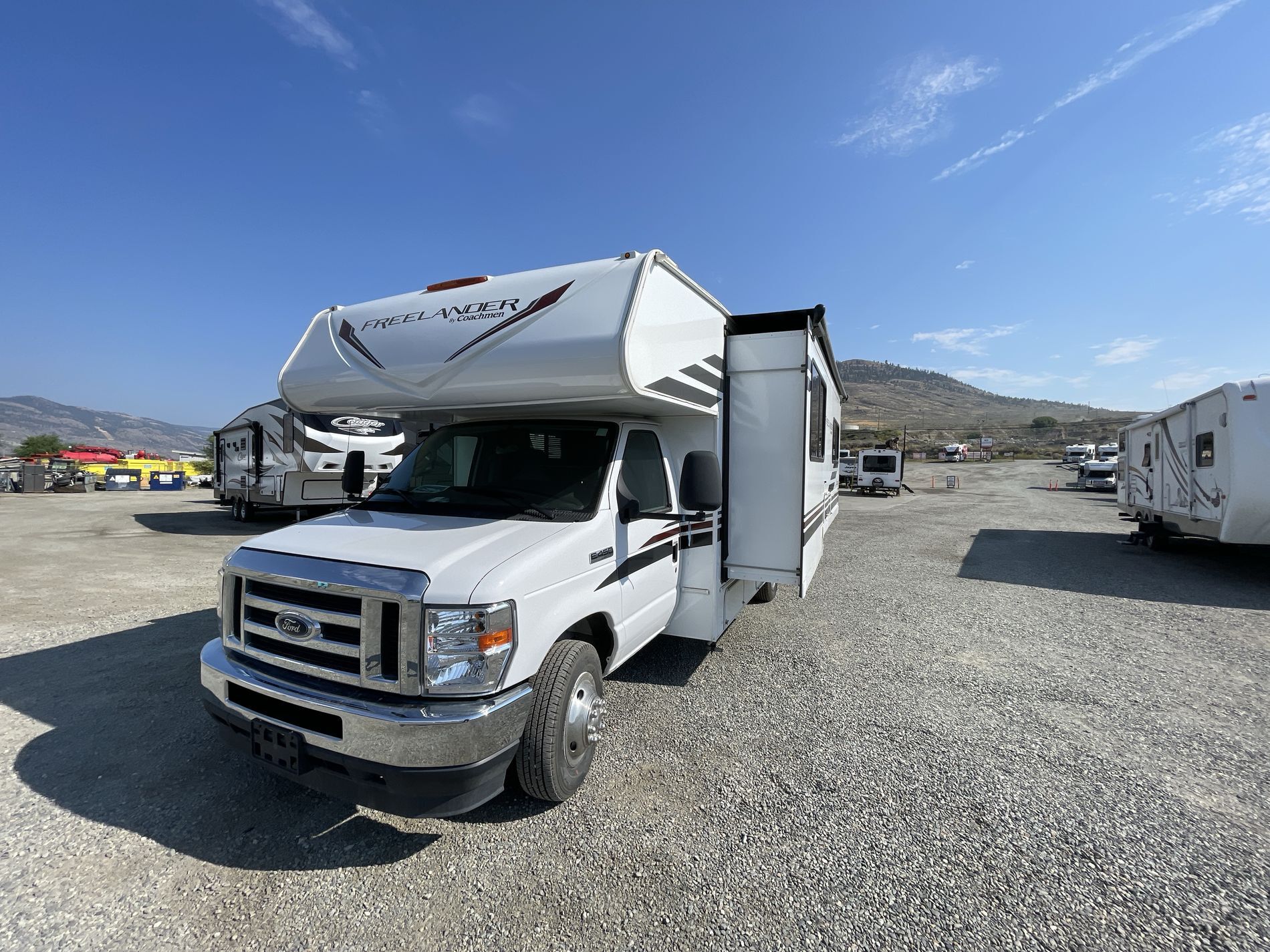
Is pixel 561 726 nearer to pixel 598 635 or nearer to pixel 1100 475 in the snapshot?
pixel 598 635

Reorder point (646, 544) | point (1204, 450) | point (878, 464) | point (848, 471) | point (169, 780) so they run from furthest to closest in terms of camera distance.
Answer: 1. point (848, 471)
2. point (878, 464)
3. point (1204, 450)
4. point (646, 544)
5. point (169, 780)

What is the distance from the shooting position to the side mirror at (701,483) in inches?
146

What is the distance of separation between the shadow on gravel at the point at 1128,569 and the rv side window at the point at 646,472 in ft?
22.8

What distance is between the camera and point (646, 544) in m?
3.87

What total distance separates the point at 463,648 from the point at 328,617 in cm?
67

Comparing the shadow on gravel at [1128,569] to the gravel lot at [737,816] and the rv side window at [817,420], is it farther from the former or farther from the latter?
the rv side window at [817,420]

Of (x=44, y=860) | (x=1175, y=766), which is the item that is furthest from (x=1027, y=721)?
(x=44, y=860)

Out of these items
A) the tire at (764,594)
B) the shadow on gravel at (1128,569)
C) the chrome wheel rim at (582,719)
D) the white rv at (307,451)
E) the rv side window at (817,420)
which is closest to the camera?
the chrome wheel rim at (582,719)

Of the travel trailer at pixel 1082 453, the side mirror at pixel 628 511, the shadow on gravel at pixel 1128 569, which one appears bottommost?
the shadow on gravel at pixel 1128 569

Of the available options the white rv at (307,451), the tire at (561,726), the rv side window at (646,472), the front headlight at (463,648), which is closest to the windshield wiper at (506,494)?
the rv side window at (646,472)

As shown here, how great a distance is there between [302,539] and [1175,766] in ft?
17.6

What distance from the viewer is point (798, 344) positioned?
4.42 meters

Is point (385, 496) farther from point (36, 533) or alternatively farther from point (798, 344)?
point (36, 533)

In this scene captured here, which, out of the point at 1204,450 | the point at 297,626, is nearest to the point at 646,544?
the point at 297,626
